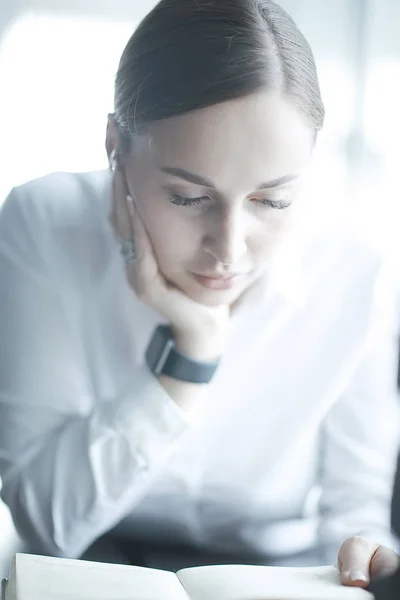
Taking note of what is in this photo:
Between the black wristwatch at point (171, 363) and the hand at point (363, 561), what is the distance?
20 centimetres

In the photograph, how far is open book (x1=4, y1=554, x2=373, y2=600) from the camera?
547 millimetres

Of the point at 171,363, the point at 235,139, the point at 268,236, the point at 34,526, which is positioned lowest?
the point at 34,526

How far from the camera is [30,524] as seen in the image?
2.38 ft

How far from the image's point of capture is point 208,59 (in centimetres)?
62

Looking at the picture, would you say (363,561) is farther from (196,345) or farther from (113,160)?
(113,160)

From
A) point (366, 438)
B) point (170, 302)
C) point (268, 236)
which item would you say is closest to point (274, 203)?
point (268, 236)

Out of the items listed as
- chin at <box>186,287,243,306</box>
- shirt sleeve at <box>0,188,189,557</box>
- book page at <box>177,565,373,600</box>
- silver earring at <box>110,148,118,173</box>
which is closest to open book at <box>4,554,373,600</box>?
book page at <box>177,565,373,600</box>

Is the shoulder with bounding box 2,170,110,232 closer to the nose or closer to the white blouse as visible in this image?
the white blouse

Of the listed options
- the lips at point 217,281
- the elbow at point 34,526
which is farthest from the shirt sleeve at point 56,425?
the lips at point 217,281

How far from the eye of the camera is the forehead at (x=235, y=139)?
2.02 feet

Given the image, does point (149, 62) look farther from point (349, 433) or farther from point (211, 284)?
point (349, 433)

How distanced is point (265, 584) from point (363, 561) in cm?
10

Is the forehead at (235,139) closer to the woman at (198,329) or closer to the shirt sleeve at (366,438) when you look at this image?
Answer: the woman at (198,329)

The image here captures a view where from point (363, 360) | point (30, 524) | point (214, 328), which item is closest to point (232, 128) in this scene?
point (214, 328)
